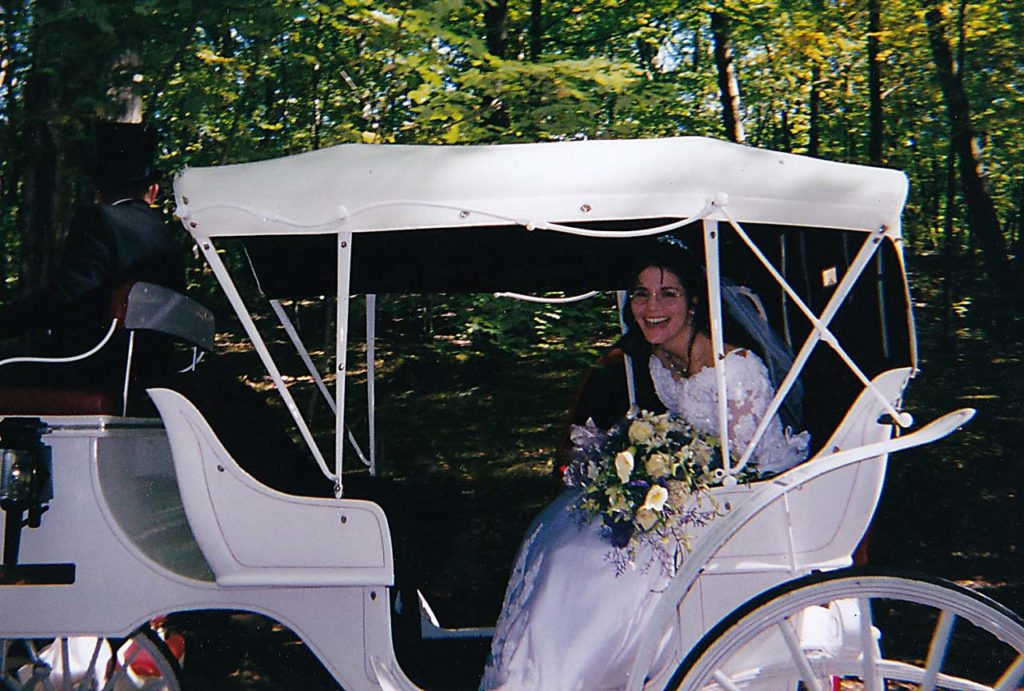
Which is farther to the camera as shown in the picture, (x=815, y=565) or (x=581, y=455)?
(x=581, y=455)

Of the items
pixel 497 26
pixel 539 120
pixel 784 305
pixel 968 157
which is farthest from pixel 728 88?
pixel 784 305

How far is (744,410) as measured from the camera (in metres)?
3.11

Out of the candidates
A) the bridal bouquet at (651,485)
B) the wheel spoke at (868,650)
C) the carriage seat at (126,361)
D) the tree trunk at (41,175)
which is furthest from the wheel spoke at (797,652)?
the tree trunk at (41,175)

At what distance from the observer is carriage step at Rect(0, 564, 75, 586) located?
9.72 feet

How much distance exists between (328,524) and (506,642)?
0.66 metres

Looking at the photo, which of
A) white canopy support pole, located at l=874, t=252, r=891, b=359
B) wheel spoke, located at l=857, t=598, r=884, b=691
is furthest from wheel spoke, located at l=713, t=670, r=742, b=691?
white canopy support pole, located at l=874, t=252, r=891, b=359

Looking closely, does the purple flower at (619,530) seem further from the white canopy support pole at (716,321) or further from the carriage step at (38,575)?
the carriage step at (38,575)

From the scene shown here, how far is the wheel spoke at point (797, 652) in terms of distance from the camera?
2.41 m

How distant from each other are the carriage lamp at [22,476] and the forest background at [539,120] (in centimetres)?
176

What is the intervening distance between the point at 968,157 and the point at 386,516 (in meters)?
6.49

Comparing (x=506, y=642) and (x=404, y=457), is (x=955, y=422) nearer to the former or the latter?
(x=506, y=642)

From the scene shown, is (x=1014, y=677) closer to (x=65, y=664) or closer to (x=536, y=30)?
(x=65, y=664)

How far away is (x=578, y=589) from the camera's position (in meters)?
2.89

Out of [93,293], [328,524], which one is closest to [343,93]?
[93,293]
